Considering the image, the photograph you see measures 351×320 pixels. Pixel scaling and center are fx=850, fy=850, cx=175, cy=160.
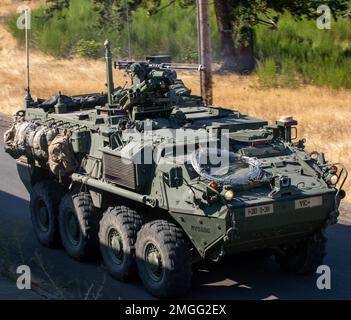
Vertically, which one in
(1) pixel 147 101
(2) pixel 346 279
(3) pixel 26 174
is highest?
(1) pixel 147 101

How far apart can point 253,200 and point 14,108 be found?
52.1 ft

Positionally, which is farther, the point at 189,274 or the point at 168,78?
the point at 168,78

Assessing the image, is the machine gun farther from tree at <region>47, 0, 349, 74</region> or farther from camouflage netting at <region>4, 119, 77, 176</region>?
tree at <region>47, 0, 349, 74</region>

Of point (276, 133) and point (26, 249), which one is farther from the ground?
point (276, 133)

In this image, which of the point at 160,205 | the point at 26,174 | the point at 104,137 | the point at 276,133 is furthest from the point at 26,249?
the point at 276,133

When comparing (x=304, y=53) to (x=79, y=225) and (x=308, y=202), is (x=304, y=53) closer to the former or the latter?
(x=79, y=225)

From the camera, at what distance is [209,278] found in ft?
36.3

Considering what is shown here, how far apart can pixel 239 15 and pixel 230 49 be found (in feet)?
7.36

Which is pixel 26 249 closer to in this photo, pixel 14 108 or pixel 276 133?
pixel 276 133

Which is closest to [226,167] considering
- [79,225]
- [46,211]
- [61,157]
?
[79,225]

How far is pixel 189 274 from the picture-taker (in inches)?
394

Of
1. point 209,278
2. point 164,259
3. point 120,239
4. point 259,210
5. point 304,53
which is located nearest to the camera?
point 259,210

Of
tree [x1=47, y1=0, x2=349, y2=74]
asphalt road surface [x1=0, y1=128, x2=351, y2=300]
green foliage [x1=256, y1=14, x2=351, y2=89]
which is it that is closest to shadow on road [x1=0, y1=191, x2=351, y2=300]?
asphalt road surface [x1=0, y1=128, x2=351, y2=300]

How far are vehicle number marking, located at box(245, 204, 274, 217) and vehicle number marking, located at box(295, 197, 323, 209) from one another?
0.37 meters
